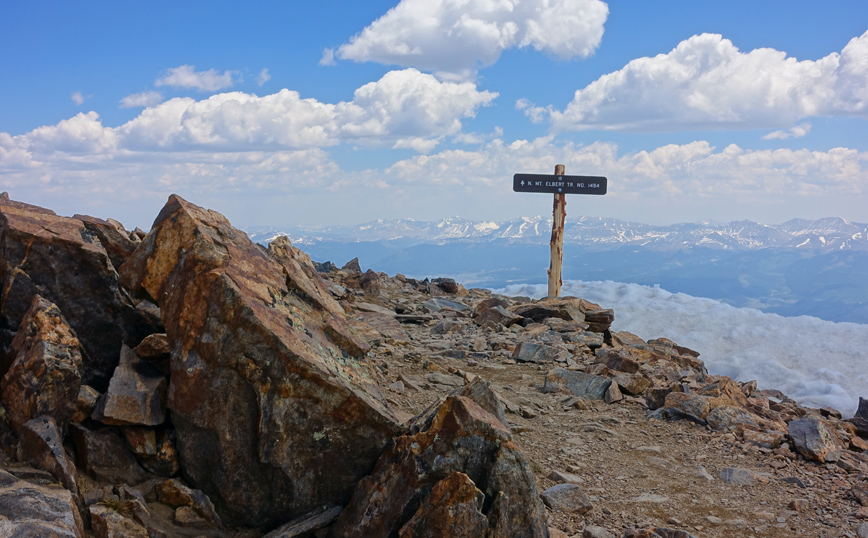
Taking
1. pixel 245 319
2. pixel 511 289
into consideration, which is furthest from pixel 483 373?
pixel 511 289

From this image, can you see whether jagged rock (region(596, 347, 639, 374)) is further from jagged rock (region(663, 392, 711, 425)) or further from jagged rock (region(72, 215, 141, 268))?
jagged rock (region(72, 215, 141, 268))

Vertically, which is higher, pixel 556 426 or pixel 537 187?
pixel 537 187

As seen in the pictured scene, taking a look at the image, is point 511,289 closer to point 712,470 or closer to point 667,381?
point 667,381

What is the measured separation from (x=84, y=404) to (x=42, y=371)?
0.55 metres

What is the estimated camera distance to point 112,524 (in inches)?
189

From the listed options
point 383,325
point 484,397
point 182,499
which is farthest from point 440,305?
point 182,499

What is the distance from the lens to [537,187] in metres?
21.7

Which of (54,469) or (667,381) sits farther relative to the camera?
(667,381)

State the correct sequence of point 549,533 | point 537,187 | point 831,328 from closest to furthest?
point 549,533
point 537,187
point 831,328

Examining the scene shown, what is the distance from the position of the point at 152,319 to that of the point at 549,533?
17.4 ft

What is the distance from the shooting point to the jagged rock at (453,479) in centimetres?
525

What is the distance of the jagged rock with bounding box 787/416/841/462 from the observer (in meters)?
7.70

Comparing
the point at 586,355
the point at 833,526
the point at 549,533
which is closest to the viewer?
the point at 549,533

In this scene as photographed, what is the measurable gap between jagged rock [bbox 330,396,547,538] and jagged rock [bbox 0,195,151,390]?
3472mm
